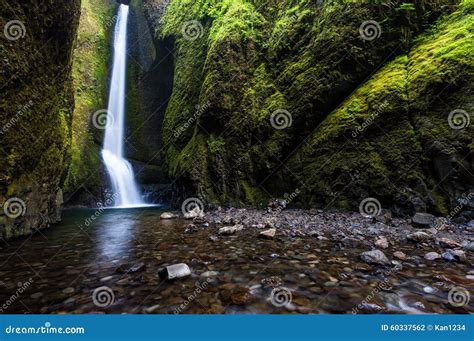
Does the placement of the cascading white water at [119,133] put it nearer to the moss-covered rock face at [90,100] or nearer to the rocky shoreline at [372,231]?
the moss-covered rock face at [90,100]

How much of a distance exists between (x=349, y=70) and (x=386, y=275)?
7.66 m

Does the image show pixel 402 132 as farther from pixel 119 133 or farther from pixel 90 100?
pixel 90 100

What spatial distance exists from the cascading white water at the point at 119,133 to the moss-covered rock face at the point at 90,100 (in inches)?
22.6

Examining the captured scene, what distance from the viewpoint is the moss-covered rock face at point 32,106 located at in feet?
17.6

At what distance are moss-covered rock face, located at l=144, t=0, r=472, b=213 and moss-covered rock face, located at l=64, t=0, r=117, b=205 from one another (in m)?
7.93

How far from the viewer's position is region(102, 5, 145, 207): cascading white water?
17984 mm

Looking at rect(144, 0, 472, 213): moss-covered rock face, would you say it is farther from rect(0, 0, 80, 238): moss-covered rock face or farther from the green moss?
rect(0, 0, 80, 238): moss-covered rock face

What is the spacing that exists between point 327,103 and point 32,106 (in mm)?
8896

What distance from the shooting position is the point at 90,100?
2162 centimetres

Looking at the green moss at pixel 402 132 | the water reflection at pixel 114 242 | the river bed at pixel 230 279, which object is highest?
the green moss at pixel 402 132

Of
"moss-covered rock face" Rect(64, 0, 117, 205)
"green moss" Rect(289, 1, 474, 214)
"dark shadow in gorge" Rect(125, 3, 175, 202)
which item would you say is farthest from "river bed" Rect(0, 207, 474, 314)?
"dark shadow in gorge" Rect(125, 3, 175, 202)

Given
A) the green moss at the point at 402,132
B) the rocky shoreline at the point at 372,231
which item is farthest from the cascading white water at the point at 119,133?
the green moss at the point at 402,132

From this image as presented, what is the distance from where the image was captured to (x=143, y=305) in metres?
2.77

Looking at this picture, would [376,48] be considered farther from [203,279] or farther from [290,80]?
[203,279]
